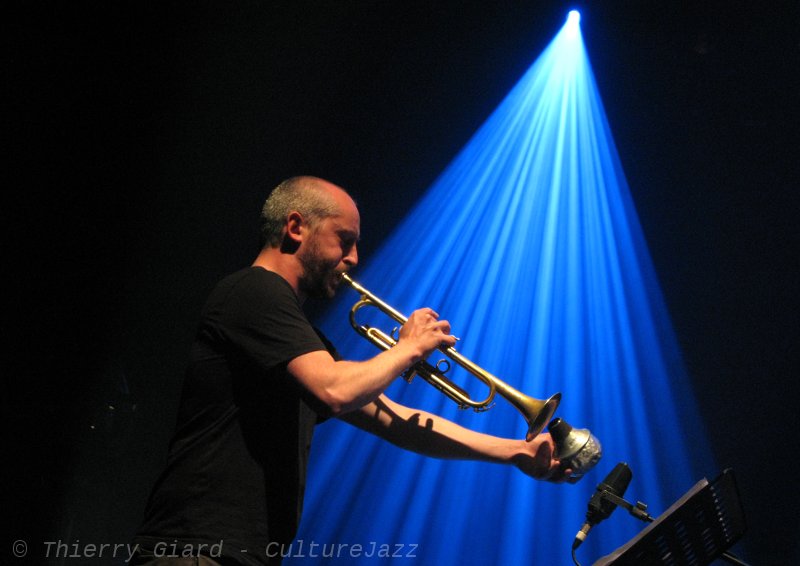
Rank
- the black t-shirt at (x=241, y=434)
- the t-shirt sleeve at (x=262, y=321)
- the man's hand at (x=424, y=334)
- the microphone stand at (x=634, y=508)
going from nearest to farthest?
the black t-shirt at (x=241, y=434), the t-shirt sleeve at (x=262, y=321), the microphone stand at (x=634, y=508), the man's hand at (x=424, y=334)

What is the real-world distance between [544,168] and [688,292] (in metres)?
1.53

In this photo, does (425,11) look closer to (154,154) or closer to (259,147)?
(259,147)

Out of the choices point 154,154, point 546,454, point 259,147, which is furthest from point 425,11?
point 546,454

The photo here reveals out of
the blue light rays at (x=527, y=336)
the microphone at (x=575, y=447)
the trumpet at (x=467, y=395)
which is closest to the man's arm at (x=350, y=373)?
the trumpet at (x=467, y=395)

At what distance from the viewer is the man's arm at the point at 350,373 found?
2180 millimetres

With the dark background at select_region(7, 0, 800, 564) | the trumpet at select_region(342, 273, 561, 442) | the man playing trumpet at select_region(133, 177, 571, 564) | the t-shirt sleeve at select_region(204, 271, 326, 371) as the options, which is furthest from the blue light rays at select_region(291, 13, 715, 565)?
the t-shirt sleeve at select_region(204, 271, 326, 371)

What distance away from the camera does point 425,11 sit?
568 centimetres

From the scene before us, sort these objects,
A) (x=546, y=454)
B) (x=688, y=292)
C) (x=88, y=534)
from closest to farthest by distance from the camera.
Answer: (x=546, y=454)
(x=88, y=534)
(x=688, y=292)

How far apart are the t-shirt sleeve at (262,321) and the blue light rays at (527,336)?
286 centimetres

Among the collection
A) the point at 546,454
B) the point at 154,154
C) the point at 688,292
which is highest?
the point at 688,292

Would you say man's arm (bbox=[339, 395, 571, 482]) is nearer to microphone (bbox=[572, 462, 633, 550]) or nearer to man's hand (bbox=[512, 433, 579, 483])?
man's hand (bbox=[512, 433, 579, 483])

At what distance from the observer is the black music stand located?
6.48 feet

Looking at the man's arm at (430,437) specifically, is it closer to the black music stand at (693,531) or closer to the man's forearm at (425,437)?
the man's forearm at (425,437)

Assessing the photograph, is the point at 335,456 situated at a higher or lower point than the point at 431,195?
lower
